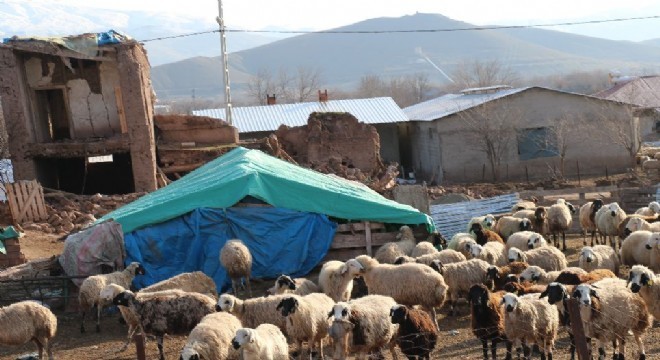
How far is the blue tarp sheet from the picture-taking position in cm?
1848

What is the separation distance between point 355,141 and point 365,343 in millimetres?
25575

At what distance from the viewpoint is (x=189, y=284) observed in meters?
15.5

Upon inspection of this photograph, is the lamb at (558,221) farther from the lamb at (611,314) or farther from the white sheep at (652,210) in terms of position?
the lamb at (611,314)

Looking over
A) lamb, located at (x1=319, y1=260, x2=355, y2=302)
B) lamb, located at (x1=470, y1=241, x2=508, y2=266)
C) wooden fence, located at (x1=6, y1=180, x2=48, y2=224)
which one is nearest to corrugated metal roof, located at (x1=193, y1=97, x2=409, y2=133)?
wooden fence, located at (x1=6, y1=180, x2=48, y2=224)

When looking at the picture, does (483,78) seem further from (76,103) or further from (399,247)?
(399,247)

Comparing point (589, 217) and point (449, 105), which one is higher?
point (449, 105)

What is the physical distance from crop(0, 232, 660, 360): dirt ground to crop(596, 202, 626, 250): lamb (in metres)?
3.52

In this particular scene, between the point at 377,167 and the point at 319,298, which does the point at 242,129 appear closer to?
the point at 377,167

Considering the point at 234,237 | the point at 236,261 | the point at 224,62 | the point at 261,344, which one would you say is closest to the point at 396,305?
the point at 261,344

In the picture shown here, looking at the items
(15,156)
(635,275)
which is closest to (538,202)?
(635,275)

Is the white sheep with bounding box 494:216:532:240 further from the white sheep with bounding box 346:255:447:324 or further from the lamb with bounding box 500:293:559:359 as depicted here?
the lamb with bounding box 500:293:559:359

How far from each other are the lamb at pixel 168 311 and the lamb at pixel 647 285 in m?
6.04

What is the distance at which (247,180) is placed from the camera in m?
19.4

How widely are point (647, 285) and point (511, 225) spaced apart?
8.98 metres
